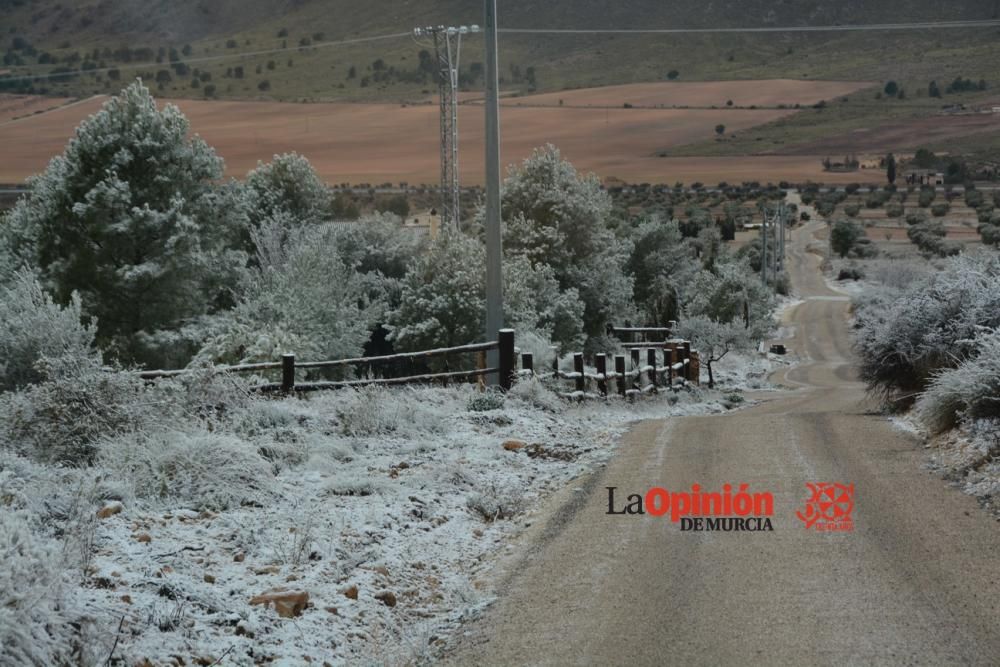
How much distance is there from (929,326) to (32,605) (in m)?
14.3

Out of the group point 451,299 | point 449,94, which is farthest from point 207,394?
point 451,299

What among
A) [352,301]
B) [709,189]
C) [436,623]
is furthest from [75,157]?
[709,189]

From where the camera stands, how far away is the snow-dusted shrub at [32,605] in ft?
18.4

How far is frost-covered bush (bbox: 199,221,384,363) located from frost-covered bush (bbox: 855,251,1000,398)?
18.1 meters

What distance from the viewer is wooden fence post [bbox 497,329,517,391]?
18.0m

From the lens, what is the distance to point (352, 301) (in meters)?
48.2

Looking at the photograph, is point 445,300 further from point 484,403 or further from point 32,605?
point 32,605

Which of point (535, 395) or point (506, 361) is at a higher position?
point (506, 361)

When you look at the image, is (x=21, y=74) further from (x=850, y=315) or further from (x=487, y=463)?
(x=487, y=463)

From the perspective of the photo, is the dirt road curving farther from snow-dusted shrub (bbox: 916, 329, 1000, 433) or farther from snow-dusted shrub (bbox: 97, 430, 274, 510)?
snow-dusted shrub (bbox: 97, 430, 274, 510)

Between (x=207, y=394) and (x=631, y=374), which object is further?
(x=631, y=374)

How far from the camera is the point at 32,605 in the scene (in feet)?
19.1

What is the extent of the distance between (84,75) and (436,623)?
115279mm

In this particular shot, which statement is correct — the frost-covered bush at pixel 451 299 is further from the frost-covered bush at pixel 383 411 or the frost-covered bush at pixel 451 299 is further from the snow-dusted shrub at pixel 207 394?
the snow-dusted shrub at pixel 207 394
